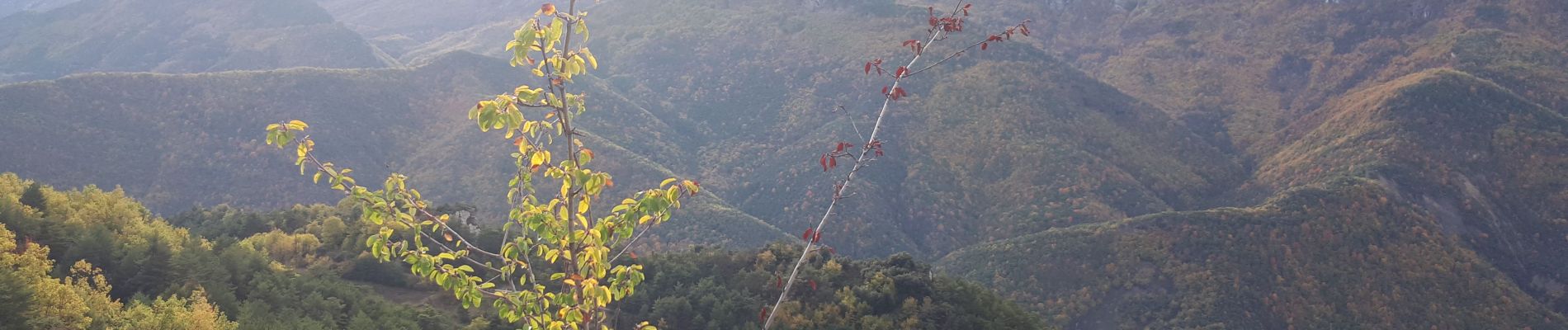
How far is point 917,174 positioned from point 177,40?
12694 centimetres

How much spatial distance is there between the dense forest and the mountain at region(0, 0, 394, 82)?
50.4m

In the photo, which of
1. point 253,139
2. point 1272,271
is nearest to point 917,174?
point 1272,271

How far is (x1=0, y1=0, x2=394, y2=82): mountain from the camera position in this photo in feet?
424

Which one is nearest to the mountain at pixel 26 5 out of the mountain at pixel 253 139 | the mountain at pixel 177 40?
the mountain at pixel 177 40

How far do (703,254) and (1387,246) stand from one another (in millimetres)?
36996

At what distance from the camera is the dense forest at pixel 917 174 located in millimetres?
25859

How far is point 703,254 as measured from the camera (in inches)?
1312

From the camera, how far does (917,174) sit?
6800cm

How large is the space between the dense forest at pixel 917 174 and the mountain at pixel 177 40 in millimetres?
50440

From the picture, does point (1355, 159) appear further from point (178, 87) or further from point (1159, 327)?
point (178, 87)

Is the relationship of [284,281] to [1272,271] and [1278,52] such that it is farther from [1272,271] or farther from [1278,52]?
[1278,52]

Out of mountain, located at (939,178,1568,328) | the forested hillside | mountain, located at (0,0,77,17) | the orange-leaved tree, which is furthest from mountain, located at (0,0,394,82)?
the orange-leaved tree

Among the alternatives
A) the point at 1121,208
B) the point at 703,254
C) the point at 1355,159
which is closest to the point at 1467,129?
the point at 1355,159

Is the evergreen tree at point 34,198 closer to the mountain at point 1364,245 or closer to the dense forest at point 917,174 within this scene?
the dense forest at point 917,174
